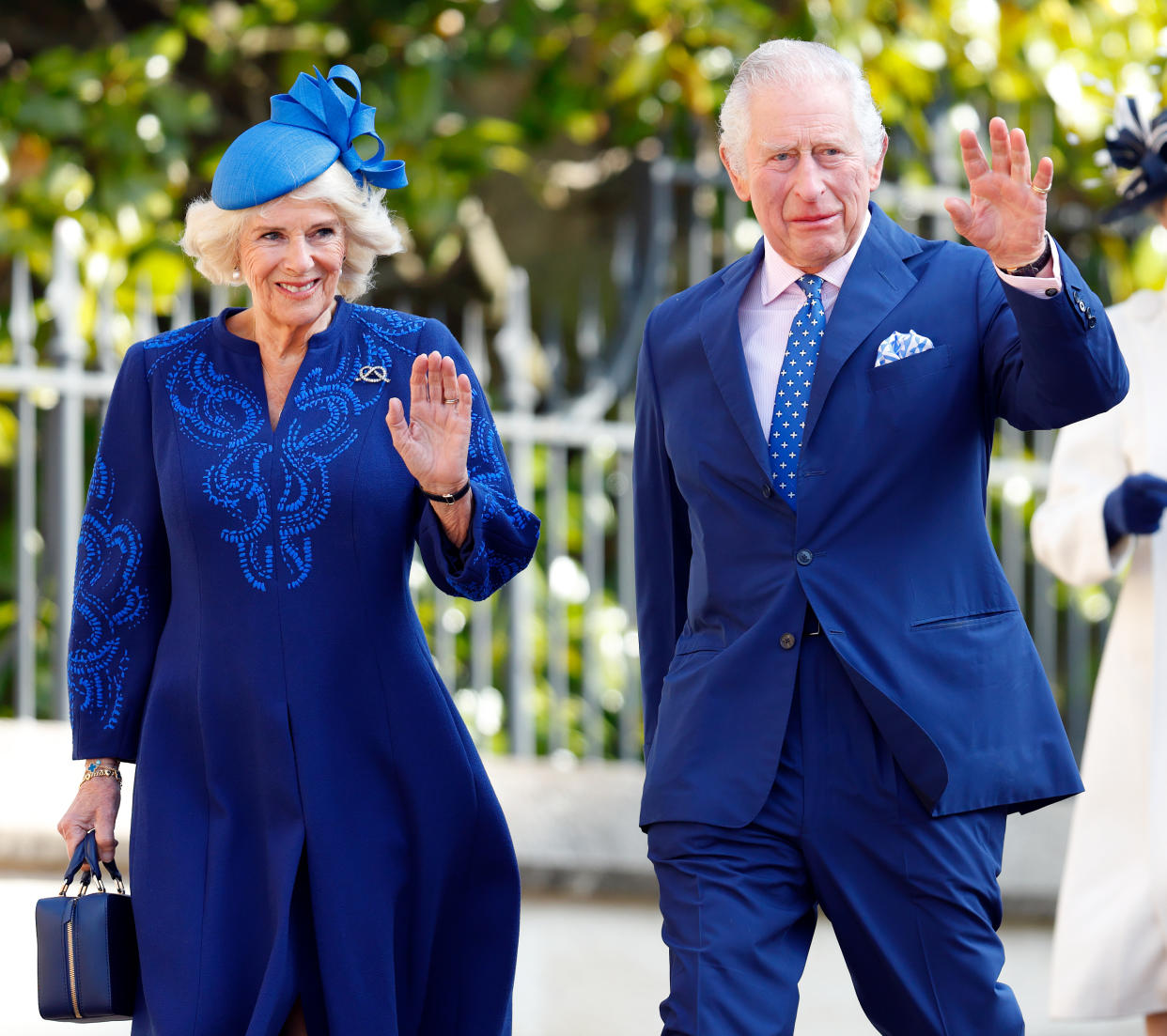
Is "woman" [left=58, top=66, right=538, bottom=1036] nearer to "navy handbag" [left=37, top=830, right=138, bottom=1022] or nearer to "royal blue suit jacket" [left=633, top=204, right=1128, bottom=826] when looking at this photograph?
"navy handbag" [left=37, top=830, right=138, bottom=1022]

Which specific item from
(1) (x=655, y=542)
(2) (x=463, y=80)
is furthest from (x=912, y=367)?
(2) (x=463, y=80)

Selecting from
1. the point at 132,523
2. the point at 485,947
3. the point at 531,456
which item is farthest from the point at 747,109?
the point at 531,456

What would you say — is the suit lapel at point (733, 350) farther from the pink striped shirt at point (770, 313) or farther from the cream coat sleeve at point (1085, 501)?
the cream coat sleeve at point (1085, 501)

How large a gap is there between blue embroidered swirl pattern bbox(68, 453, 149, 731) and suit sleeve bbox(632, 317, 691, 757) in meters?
0.85

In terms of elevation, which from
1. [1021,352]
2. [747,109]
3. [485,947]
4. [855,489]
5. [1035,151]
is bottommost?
[485,947]

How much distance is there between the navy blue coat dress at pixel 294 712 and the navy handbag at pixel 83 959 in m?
0.05

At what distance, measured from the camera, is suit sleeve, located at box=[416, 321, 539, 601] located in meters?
3.27

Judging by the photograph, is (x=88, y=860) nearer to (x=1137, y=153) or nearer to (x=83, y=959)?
(x=83, y=959)

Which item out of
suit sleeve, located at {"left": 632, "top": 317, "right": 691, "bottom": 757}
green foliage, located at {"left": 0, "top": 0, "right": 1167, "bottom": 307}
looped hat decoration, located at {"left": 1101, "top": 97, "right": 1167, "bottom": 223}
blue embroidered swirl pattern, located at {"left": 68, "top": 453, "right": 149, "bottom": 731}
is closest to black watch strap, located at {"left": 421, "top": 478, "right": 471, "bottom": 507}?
suit sleeve, located at {"left": 632, "top": 317, "right": 691, "bottom": 757}

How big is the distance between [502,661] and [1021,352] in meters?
3.30

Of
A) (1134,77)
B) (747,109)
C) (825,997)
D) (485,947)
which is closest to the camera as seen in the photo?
(747,109)

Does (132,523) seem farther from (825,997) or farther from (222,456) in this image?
(825,997)

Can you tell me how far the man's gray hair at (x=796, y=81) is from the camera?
3.15 m

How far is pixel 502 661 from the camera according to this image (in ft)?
19.8
